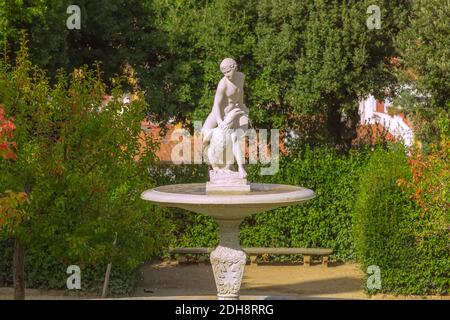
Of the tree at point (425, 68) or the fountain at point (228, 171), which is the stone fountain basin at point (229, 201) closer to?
the fountain at point (228, 171)

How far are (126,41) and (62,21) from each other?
3.53 metres

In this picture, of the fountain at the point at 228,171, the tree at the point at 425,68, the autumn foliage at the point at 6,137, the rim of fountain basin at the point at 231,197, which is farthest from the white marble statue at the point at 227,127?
the tree at the point at 425,68

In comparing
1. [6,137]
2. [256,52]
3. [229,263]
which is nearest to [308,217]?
[256,52]

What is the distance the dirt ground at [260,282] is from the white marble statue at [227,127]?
5376 mm

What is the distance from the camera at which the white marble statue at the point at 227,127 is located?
46.8 ft

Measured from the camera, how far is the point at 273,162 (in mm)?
23734

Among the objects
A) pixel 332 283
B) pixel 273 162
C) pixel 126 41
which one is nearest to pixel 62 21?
pixel 126 41

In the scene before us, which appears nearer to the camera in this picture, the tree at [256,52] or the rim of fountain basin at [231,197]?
the rim of fountain basin at [231,197]

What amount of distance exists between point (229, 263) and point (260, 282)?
7.36 m

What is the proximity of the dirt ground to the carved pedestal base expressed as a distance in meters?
4.74

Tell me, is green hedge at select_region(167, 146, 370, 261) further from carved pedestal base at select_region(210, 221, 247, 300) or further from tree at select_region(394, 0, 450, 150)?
carved pedestal base at select_region(210, 221, 247, 300)

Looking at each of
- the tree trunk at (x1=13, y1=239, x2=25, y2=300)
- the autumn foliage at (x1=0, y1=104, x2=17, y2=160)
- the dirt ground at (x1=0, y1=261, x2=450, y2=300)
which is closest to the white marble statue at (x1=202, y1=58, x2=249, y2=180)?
the autumn foliage at (x1=0, y1=104, x2=17, y2=160)

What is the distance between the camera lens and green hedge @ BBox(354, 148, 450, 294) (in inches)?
769

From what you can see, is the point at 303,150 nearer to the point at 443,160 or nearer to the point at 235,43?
the point at 235,43
